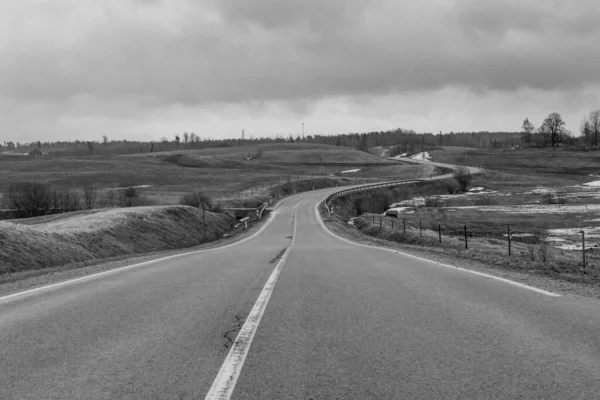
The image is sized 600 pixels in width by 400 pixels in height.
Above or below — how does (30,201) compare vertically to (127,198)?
above

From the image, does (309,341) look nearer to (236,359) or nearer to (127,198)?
(236,359)

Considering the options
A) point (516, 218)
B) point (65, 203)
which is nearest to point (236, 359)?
point (516, 218)

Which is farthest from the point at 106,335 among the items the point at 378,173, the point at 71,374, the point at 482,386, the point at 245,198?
the point at 378,173

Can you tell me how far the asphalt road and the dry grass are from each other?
8.84m

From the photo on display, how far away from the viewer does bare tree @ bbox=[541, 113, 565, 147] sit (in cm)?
18425

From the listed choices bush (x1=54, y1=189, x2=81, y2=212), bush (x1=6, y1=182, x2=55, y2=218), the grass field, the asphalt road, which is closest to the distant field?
bush (x1=54, y1=189, x2=81, y2=212)

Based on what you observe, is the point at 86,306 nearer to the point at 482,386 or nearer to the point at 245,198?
the point at 482,386

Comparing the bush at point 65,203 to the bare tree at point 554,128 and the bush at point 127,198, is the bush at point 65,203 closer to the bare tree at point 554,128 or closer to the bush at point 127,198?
the bush at point 127,198

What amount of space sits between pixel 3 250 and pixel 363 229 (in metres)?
29.3

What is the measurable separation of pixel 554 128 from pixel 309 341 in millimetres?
202937

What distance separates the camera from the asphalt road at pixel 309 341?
4367mm

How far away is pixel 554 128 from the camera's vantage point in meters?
185

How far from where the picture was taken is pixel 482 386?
4324mm

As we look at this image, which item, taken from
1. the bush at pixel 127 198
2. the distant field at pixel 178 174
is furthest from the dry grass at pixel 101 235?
the distant field at pixel 178 174
